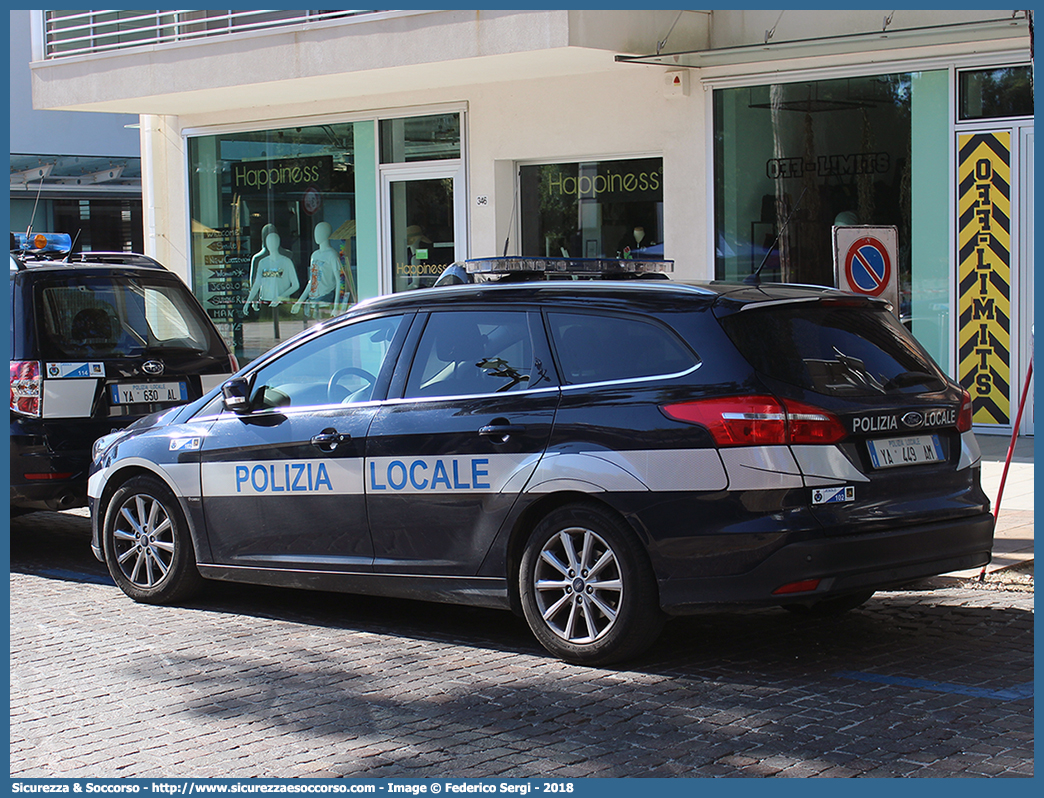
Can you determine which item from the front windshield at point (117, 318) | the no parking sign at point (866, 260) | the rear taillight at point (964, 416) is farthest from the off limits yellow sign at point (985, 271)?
the front windshield at point (117, 318)

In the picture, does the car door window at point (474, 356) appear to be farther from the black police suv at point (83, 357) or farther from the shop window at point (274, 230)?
the shop window at point (274, 230)

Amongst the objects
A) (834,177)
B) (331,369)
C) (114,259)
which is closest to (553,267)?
(331,369)

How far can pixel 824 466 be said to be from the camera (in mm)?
5406

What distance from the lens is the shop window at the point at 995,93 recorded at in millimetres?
12211

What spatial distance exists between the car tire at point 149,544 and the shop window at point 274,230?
31.6ft

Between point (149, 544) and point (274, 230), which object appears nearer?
point (149, 544)

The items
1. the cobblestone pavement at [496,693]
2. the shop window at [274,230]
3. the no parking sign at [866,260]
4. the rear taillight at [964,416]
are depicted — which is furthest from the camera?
the shop window at [274,230]

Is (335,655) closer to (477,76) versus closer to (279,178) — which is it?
(477,76)

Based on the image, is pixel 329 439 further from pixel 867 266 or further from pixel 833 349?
pixel 867 266

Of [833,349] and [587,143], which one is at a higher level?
[587,143]

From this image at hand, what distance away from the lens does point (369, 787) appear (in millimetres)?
4297

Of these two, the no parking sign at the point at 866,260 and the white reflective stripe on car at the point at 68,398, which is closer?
the white reflective stripe on car at the point at 68,398

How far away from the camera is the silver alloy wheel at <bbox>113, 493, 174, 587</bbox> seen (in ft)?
23.9

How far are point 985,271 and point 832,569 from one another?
807 cm
